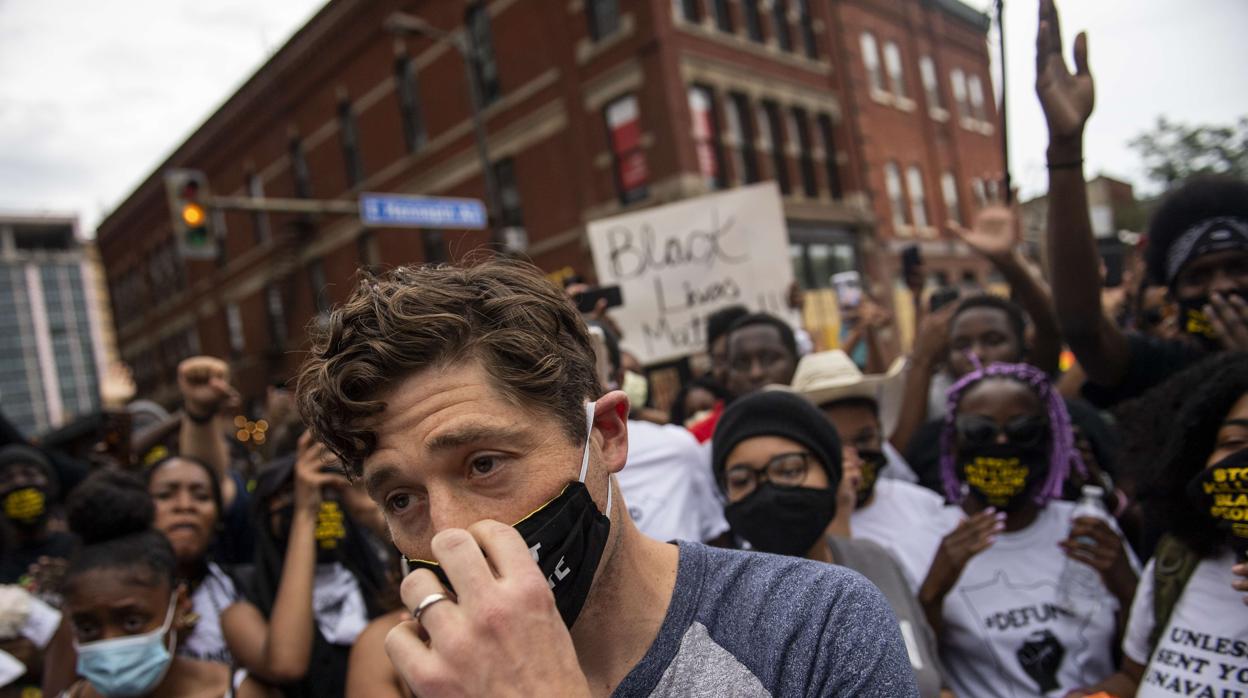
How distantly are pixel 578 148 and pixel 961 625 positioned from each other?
55.4ft

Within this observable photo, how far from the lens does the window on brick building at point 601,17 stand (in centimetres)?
1820

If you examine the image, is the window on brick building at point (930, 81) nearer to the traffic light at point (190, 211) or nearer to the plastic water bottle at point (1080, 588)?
the traffic light at point (190, 211)

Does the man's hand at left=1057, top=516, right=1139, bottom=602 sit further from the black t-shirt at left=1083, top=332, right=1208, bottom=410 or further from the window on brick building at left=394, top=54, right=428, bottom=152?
the window on brick building at left=394, top=54, right=428, bottom=152

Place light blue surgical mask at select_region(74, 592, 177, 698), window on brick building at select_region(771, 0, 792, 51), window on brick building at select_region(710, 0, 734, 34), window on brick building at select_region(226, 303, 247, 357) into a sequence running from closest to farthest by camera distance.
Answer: light blue surgical mask at select_region(74, 592, 177, 698) < window on brick building at select_region(710, 0, 734, 34) < window on brick building at select_region(771, 0, 792, 51) < window on brick building at select_region(226, 303, 247, 357)

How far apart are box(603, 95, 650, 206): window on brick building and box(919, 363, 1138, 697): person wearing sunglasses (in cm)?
1506

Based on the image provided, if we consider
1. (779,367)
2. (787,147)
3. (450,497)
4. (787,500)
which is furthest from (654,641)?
(787,147)

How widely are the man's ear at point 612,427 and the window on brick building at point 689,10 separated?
17.8m

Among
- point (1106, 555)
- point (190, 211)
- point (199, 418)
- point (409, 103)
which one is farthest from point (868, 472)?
point (409, 103)

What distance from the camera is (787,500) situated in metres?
2.71

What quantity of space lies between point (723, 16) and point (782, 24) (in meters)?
2.76

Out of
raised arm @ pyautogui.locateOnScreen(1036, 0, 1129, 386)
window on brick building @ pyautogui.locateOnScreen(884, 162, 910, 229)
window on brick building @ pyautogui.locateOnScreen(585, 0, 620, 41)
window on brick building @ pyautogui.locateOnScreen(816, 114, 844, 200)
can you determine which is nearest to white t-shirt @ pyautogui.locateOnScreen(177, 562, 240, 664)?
raised arm @ pyautogui.locateOnScreen(1036, 0, 1129, 386)

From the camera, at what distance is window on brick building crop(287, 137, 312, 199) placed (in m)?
28.1

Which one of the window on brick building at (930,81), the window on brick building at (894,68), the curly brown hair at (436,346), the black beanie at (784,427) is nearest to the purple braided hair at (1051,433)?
the black beanie at (784,427)

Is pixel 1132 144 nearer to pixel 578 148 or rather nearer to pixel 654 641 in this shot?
pixel 654 641
